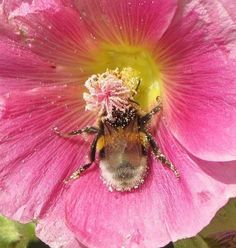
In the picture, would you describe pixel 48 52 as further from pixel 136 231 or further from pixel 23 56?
pixel 136 231

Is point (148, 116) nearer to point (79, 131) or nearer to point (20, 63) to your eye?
point (79, 131)

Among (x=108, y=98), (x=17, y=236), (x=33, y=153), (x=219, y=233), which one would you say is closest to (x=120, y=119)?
(x=108, y=98)

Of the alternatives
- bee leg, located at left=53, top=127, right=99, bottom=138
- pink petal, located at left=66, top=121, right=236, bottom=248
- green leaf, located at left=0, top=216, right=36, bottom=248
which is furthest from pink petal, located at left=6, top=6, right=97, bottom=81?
green leaf, located at left=0, top=216, right=36, bottom=248

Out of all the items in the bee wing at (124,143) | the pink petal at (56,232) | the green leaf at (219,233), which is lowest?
the green leaf at (219,233)

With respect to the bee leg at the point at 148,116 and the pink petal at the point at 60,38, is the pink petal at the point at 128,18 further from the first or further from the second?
the bee leg at the point at 148,116

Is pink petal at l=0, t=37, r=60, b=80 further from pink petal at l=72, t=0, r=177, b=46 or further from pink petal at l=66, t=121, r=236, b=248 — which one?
pink petal at l=66, t=121, r=236, b=248

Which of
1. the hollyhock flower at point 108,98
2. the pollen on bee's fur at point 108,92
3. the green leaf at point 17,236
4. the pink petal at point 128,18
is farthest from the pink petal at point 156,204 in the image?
the green leaf at point 17,236

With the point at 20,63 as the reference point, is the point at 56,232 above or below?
below

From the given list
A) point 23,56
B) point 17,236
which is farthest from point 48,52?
point 17,236
